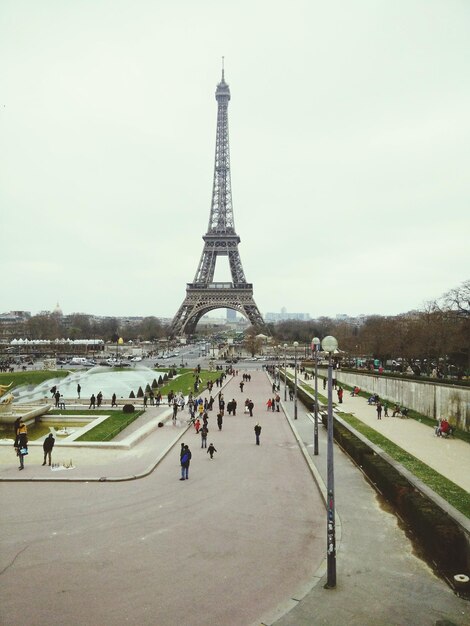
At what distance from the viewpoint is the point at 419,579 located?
9148 mm

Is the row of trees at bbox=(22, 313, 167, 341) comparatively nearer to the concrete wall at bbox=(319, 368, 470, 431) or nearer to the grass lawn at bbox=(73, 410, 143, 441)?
the concrete wall at bbox=(319, 368, 470, 431)

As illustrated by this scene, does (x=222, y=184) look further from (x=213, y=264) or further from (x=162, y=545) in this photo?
(x=162, y=545)

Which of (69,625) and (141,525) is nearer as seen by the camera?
(69,625)

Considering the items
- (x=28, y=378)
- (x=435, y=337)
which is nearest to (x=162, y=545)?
(x=435, y=337)

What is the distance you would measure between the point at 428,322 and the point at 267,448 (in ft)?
120

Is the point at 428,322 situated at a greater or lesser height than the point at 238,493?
greater

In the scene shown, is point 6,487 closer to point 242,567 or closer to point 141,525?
point 141,525

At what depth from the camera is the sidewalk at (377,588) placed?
787 centimetres

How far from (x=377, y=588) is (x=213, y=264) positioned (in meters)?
105

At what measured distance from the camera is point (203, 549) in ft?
34.3

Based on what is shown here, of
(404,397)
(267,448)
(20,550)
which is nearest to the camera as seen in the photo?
(20,550)

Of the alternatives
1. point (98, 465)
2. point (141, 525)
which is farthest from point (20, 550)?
point (98, 465)

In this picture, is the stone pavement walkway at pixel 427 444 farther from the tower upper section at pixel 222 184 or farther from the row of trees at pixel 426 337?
the tower upper section at pixel 222 184

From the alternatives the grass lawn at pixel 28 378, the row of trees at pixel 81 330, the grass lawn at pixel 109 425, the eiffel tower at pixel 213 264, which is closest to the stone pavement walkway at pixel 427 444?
the grass lawn at pixel 109 425
